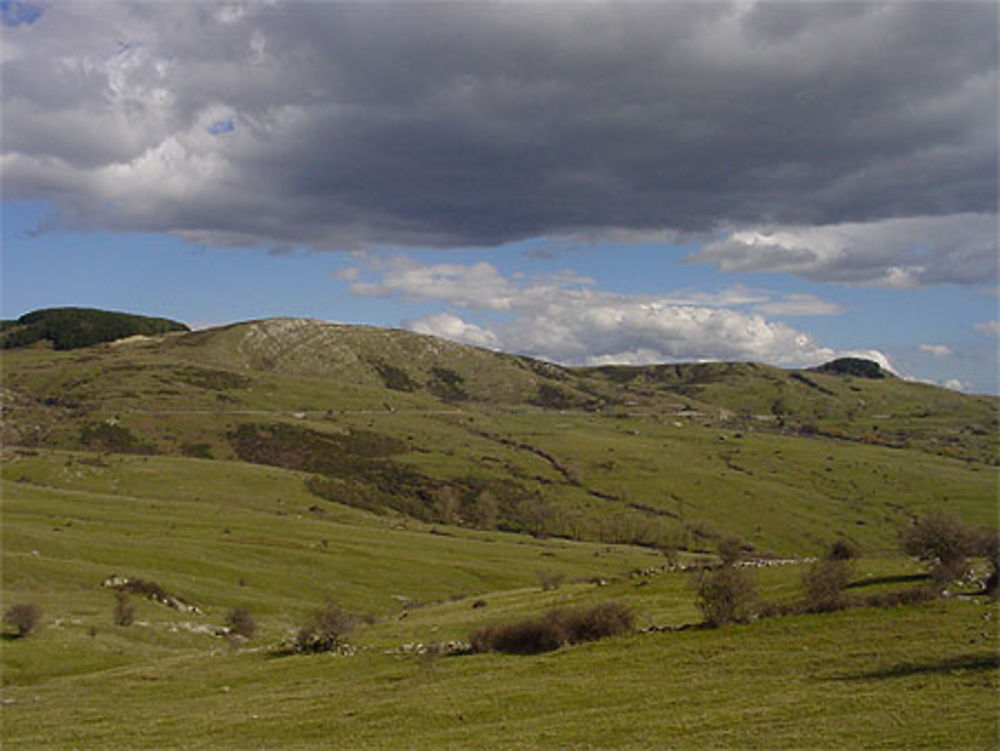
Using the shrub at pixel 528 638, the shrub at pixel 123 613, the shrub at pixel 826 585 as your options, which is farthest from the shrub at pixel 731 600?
the shrub at pixel 123 613

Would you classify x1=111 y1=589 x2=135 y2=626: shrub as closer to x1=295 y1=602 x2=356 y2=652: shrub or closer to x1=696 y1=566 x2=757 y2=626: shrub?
x1=295 y1=602 x2=356 y2=652: shrub

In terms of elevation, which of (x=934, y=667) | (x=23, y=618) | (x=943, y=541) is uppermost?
(x=943, y=541)

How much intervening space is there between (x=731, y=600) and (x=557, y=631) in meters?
10.6

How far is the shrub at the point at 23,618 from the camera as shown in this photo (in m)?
63.8

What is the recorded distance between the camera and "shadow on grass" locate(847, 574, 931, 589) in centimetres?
5838

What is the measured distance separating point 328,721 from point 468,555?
375ft

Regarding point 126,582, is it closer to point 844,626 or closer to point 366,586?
point 366,586

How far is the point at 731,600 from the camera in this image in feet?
170

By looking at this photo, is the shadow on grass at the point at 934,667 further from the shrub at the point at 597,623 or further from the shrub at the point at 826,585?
the shrub at the point at 597,623

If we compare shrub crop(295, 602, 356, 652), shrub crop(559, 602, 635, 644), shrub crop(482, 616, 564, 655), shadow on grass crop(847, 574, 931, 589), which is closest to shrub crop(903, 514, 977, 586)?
shadow on grass crop(847, 574, 931, 589)

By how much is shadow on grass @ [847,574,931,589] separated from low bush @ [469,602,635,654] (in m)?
17.0

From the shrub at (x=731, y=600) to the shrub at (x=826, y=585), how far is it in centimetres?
346

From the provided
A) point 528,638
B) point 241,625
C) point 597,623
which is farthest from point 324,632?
point 241,625

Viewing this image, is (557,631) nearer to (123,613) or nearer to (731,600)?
(731,600)
